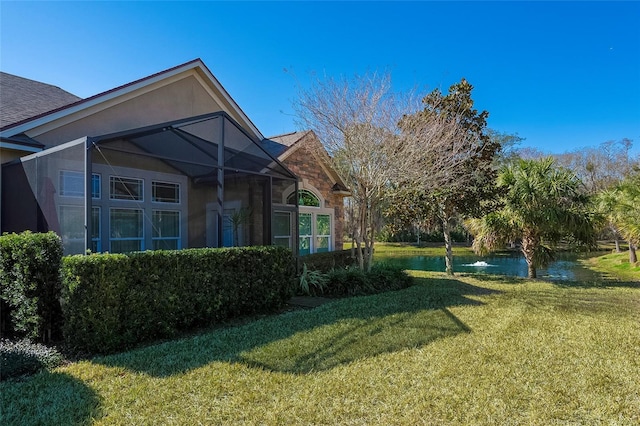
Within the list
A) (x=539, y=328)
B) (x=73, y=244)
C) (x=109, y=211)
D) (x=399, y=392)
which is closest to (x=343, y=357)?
(x=399, y=392)

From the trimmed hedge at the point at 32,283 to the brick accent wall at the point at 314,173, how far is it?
8.45m

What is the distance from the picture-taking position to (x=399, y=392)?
4.09 meters

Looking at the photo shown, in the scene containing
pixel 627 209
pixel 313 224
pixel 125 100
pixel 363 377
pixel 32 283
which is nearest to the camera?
pixel 363 377

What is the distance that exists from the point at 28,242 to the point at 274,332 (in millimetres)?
4025

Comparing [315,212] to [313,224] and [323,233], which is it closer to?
[313,224]

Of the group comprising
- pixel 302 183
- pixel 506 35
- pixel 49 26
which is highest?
pixel 506 35

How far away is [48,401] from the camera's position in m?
3.91

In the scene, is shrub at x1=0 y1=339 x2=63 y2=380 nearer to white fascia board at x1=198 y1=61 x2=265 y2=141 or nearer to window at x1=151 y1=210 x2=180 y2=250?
window at x1=151 y1=210 x2=180 y2=250

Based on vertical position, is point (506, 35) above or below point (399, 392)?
above

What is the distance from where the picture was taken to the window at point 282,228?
1254 centimetres

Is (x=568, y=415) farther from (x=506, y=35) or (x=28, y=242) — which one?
(x=506, y=35)

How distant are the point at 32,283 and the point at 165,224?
15.2 ft

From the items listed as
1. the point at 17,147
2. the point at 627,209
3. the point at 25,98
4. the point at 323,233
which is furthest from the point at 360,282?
the point at 627,209

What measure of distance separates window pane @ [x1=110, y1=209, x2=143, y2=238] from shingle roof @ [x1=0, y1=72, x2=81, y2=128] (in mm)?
3084
